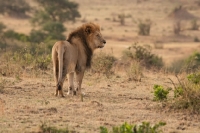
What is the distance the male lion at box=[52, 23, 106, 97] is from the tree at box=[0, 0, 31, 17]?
31.0 metres

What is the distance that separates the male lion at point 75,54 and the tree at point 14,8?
102 ft

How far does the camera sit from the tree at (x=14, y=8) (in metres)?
40.7

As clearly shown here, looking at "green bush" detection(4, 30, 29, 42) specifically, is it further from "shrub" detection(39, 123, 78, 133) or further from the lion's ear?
"shrub" detection(39, 123, 78, 133)

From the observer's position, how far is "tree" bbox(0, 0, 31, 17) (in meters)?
40.7

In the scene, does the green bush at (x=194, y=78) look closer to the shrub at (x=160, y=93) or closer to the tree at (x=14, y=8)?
the shrub at (x=160, y=93)

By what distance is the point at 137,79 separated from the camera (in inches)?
512

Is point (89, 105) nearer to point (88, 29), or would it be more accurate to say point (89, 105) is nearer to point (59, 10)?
point (88, 29)

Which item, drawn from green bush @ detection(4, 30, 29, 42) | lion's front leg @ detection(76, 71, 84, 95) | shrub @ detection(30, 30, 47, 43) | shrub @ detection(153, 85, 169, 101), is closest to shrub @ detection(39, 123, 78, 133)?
shrub @ detection(153, 85, 169, 101)

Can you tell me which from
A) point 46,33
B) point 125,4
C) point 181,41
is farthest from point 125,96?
point 125,4

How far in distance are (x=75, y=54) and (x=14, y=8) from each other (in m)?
32.8

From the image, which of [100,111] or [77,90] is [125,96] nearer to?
[77,90]

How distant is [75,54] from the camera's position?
979 cm

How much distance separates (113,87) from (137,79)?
59.9 inches

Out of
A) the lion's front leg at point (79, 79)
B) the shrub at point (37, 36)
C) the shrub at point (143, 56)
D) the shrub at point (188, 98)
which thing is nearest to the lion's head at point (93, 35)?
the lion's front leg at point (79, 79)
